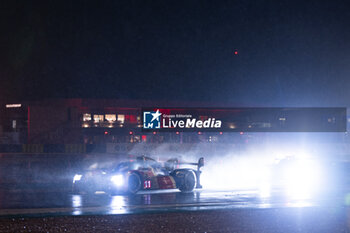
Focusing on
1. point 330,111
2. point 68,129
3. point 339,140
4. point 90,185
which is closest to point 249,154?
point 339,140

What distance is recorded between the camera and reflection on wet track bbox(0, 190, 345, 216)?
10.9 metres

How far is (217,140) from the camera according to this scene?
4184 cm

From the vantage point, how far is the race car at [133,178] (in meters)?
13.9

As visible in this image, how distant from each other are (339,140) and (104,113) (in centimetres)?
2766

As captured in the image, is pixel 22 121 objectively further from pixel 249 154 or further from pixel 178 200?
pixel 178 200

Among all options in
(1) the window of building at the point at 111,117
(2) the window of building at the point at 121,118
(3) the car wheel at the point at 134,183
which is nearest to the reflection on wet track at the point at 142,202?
(3) the car wheel at the point at 134,183

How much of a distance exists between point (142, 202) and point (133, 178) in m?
1.88

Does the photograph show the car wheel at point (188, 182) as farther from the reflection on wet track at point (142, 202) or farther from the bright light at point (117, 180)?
the bright light at point (117, 180)

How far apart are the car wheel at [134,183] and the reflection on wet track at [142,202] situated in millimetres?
225

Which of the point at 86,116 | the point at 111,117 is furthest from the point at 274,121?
the point at 111,117

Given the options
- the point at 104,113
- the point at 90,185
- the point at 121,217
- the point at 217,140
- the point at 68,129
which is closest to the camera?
the point at 121,217

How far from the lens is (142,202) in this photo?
490 inches

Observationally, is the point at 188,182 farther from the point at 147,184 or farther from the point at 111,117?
the point at 111,117

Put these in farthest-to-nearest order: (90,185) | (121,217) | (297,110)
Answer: (297,110) < (90,185) < (121,217)
